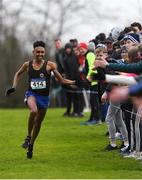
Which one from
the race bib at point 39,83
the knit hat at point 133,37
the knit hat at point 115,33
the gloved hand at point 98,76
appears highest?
the knit hat at point 133,37

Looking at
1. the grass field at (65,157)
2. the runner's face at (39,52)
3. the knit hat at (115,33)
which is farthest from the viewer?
the knit hat at (115,33)

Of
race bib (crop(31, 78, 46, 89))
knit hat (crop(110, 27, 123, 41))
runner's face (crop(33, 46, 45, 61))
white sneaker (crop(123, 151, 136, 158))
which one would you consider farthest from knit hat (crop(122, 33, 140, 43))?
knit hat (crop(110, 27, 123, 41))

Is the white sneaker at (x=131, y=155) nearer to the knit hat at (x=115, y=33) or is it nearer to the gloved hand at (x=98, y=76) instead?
the gloved hand at (x=98, y=76)

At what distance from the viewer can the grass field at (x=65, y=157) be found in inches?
531

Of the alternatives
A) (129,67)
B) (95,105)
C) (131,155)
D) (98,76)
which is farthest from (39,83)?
(95,105)

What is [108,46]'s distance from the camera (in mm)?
18531

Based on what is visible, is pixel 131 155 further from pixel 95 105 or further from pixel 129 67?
pixel 95 105

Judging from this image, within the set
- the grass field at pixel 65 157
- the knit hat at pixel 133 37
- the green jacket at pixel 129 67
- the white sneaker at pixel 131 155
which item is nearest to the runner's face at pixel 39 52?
the knit hat at pixel 133 37

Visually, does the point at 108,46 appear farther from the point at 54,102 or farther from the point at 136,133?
the point at 54,102

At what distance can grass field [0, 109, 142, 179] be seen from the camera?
44.3 feet

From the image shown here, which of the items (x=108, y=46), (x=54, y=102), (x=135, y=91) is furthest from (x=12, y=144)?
(x=54, y=102)

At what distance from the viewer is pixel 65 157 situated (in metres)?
15.8

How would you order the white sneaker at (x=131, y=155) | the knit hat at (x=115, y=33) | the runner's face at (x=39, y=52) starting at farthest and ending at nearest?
the knit hat at (x=115, y=33) → the runner's face at (x=39, y=52) → the white sneaker at (x=131, y=155)

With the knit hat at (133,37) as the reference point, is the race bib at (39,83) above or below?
below
